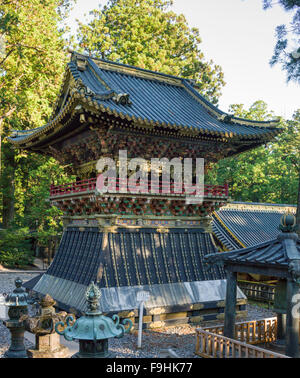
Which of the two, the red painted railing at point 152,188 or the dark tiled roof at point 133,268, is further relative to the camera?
the dark tiled roof at point 133,268

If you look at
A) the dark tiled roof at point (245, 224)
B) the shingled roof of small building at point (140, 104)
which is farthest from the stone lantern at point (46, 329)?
the dark tiled roof at point (245, 224)

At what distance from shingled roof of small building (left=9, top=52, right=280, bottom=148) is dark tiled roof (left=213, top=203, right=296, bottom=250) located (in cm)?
653

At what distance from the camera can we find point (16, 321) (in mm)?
10820

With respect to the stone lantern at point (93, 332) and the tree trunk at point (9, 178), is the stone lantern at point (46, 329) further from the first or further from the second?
the tree trunk at point (9, 178)

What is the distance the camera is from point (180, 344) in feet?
42.0

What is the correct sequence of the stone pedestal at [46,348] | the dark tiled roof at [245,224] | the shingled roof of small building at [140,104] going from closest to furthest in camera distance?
the stone pedestal at [46,348]
the shingled roof of small building at [140,104]
the dark tiled roof at [245,224]

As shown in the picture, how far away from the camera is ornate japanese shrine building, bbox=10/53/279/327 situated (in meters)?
14.5

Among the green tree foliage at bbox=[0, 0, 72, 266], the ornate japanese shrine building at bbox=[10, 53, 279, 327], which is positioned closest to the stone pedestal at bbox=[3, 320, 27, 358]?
the ornate japanese shrine building at bbox=[10, 53, 279, 327]

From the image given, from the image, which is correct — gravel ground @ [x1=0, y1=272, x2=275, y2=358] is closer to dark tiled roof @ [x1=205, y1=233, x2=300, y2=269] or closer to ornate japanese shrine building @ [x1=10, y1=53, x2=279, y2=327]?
ornate japanese shrine building @ [x1=10, y1=53, x2=279, y2=327]

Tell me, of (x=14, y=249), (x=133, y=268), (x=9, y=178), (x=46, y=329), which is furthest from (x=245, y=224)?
(x=9, y=178)

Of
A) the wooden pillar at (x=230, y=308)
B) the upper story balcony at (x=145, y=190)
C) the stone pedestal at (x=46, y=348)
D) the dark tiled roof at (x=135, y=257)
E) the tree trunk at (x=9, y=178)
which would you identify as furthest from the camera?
the tree trunk at (x=9, y=178)

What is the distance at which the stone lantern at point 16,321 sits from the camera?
10.8 metres

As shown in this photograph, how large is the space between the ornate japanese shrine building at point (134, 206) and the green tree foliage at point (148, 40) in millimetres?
17543

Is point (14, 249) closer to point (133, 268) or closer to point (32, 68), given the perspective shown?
point (32, 68)
